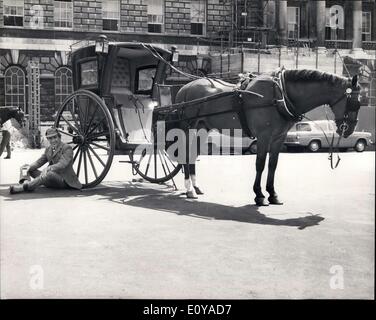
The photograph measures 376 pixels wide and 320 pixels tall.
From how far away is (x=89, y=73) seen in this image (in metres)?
10.7

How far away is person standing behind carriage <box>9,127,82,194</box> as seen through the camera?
986 centimetres

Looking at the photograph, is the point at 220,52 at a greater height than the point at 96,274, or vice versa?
the point at 220,52

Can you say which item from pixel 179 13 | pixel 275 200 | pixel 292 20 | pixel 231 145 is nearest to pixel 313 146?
pixel 231 145

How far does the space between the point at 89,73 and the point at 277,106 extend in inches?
167

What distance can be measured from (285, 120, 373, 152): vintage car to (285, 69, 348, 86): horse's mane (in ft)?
57.3

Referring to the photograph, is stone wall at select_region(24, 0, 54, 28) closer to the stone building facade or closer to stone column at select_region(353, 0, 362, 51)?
the stone building facade

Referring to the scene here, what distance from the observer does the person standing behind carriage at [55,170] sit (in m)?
9.86

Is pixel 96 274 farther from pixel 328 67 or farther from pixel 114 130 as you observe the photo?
pixel 328 67

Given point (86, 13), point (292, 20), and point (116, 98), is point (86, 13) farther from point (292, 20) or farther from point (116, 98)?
point (292, 20)

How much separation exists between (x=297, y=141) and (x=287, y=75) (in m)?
17.6

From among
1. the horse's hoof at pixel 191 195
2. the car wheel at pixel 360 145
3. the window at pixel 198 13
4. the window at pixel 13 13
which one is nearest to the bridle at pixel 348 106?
the horse's hoof at pixel 191 195

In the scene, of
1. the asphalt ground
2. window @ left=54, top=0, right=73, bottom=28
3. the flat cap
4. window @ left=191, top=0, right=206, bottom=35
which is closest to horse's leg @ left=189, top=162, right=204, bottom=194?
the asphalt ground

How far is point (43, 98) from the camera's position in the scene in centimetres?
2897
